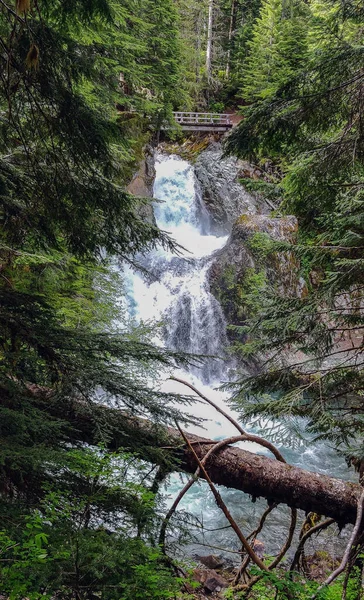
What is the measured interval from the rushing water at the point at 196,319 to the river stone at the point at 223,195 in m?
0.40

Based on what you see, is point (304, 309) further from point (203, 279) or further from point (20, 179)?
point (203, 279)

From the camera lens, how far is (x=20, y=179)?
3756mm

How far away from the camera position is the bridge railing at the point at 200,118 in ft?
74.0

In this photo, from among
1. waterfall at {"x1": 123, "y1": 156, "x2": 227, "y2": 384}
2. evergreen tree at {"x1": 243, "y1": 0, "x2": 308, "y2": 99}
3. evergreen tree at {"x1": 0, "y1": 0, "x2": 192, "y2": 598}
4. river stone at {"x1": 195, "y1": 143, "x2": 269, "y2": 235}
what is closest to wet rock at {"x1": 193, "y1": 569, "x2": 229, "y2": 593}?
evergreen tree at {"x1": 0, "y1": 0, "x2": 192, "y2": 598}

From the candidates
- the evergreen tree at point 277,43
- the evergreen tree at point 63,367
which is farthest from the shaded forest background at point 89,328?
the evergreen tree at point 277,43

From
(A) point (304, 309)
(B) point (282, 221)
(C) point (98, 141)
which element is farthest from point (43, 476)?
(B) point (282, 221)

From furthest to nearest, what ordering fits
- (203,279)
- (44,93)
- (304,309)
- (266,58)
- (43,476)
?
(266,58) < (203,279) < (304,309) < (44,93) < (43,476)

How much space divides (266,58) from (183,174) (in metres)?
8.39

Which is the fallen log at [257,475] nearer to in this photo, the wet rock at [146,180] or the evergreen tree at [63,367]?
the evergreen tree at [63,367]

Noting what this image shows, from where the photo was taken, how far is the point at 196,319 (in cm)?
1490

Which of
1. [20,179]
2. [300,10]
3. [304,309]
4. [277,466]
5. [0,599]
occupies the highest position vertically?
[300,10]

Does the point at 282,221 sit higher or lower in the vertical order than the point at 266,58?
lower

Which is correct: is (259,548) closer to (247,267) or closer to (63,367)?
(63,367)

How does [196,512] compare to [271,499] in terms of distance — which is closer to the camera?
[271,499]
